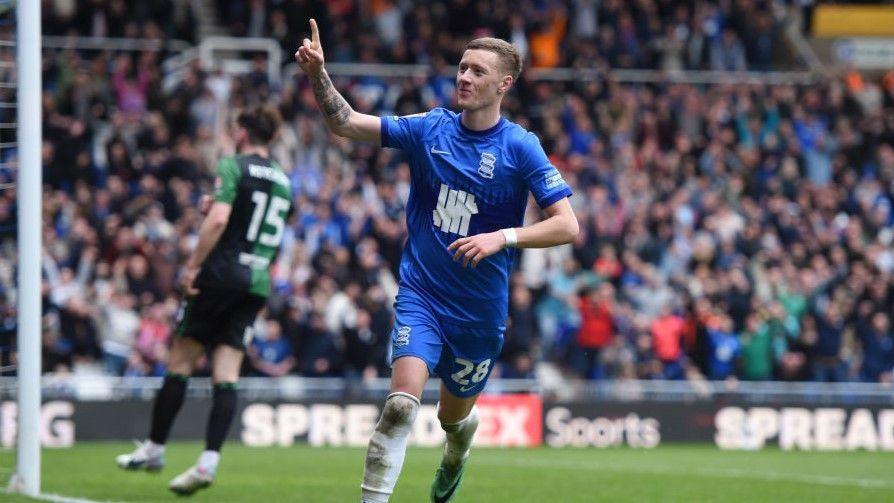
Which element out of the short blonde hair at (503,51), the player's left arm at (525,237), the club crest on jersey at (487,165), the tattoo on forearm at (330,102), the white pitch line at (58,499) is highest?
the short blonde hair at (503,51)

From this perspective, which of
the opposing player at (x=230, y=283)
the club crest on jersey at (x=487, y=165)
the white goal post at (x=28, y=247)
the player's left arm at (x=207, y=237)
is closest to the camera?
the club crest on jersey at (x=487, y=165)

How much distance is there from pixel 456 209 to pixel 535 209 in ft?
53.2

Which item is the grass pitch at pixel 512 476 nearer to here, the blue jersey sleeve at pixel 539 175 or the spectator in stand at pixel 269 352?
the spectator in stand at pixel 269 352

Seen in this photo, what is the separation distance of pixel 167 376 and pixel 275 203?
4.55 feet

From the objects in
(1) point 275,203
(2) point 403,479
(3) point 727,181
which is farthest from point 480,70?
(3) point 727,181

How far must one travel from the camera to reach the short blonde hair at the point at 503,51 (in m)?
8.37

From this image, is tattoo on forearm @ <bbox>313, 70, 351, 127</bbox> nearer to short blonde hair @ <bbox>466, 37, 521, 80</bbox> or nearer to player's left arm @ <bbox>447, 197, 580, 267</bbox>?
short blonde hair @ <bbox>466, 37, 521, 80</bbox>

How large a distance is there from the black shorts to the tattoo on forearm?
285 centimetres

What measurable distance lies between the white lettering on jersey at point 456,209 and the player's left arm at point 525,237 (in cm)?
19

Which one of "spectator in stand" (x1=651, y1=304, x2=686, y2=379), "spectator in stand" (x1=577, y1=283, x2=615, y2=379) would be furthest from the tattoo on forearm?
"spectator in stand" (x1=651, y1=304, x2=686, y2=379)

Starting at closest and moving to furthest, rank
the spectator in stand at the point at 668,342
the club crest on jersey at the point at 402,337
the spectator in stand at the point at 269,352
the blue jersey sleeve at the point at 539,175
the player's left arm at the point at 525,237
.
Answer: the player's left arm at the point at 525,237
the club crest on jersey at the point at 402,337
the blue jersey sleeve at the point at 539,175
the spectator in stand at the point at 269,352
the spectator in stand at the point at 668,342

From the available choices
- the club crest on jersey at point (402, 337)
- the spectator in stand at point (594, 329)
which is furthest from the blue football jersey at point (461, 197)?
the spectator in stand at point (594, 329)

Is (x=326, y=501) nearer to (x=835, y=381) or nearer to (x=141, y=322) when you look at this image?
(x=141, y=322)

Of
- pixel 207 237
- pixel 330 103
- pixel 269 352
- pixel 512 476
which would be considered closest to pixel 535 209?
pixel 269 352
